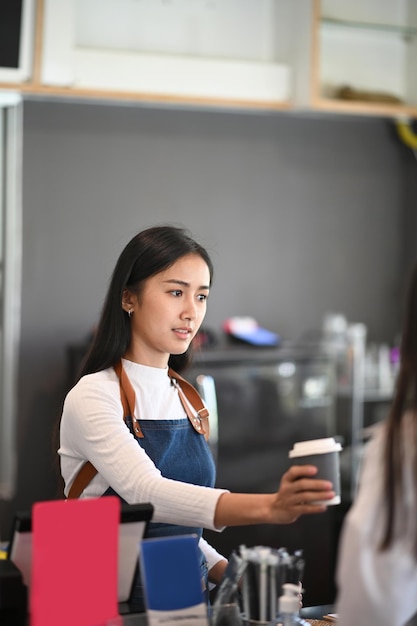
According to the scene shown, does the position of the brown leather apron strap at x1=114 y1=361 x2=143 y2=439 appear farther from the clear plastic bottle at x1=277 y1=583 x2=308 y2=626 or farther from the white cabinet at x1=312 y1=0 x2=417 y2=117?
the white cabinet at x1=312 y1=0 x2=417 y2=117

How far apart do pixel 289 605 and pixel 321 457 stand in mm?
249

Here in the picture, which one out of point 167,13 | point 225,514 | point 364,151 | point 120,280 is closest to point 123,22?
point 167,13

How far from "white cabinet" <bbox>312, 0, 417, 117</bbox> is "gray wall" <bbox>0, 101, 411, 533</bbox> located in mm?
201

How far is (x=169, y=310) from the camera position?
7.00 feet

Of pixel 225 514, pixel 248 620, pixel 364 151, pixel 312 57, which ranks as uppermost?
pixel 312 57

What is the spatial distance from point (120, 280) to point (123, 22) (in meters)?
2.52

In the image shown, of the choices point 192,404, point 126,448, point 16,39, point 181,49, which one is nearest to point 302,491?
point 126,448

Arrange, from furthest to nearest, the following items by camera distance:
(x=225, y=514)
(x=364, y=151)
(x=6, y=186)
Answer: (x=364, y=151)
(x=6, y=186)
(x=225, y=514)

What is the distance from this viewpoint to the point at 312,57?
4.35 m

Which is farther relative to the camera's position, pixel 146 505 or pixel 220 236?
pixel 220 236

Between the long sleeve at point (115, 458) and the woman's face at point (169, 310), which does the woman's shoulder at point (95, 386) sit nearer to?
the long sleeve at point (115, 458)

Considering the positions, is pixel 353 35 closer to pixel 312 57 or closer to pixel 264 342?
pixel 312 57

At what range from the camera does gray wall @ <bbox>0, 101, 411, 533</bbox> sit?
430cm

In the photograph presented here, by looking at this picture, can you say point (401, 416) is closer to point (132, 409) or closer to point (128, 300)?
point (132, 409)
